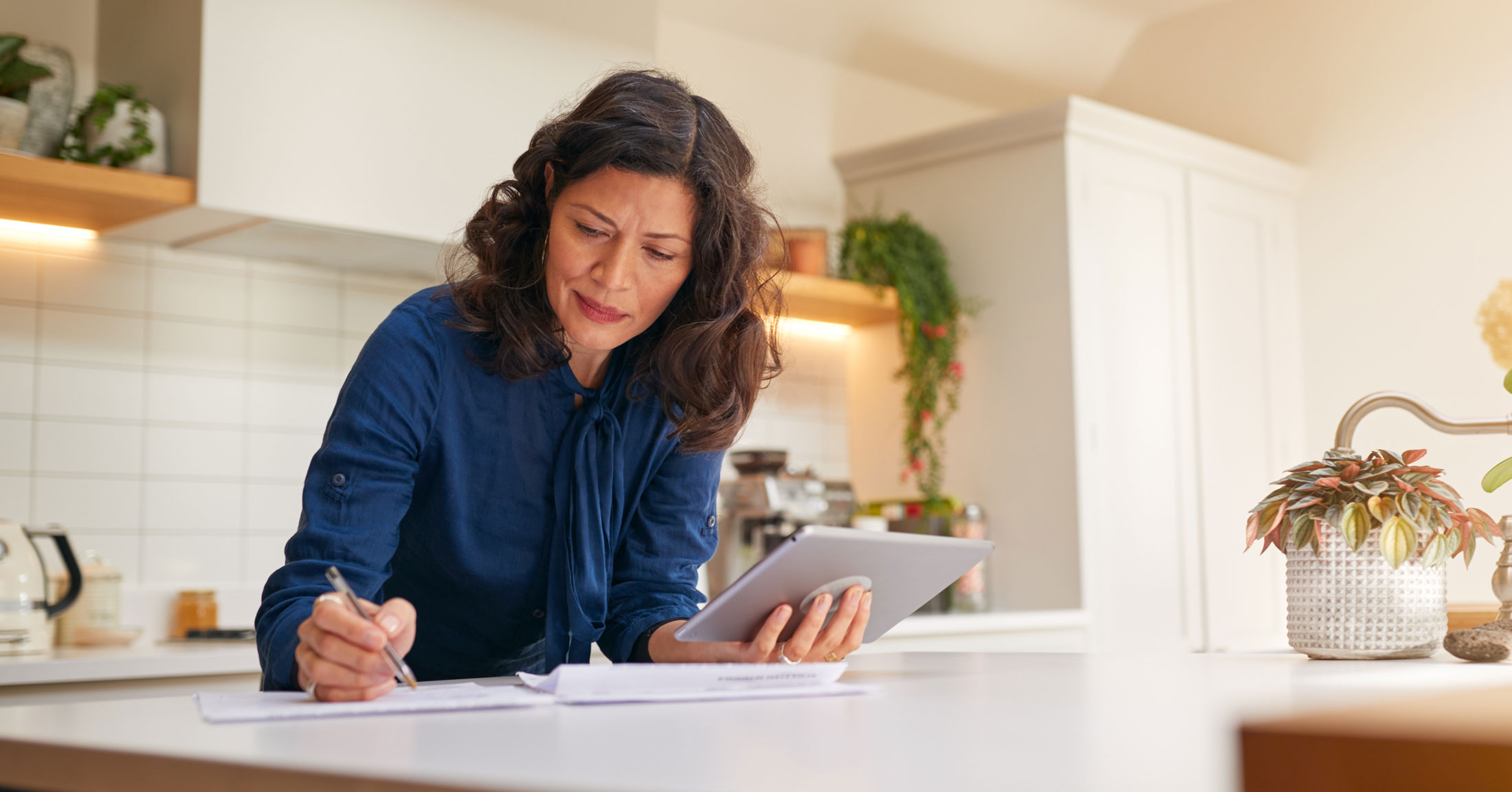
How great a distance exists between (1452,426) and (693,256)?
90 centimetres

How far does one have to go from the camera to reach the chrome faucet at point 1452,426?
1422mm

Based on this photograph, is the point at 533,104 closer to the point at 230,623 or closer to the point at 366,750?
the point at 230,623

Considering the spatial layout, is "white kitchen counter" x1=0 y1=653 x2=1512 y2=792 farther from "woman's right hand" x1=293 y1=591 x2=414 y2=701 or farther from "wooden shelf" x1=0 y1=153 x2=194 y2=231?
"wooden shelf" x1=0 y1=153 x2=194 y2=231

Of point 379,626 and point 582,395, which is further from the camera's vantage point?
point 582,395

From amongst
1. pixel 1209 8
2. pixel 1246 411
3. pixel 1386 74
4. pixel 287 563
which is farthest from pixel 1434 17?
pixel 287 563

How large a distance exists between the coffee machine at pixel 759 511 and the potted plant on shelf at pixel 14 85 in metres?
1.67

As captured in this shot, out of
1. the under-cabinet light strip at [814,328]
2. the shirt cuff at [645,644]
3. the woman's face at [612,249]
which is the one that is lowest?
the shirt cuff at [645,644]

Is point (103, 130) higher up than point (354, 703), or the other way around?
point (103, 130)

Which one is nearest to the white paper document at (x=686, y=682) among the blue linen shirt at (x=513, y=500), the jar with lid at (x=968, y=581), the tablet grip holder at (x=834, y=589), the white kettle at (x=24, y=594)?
the tablet grip holder at (x=834, y=589)

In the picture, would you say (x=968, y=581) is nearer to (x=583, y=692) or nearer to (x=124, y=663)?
(x=124, y=663)

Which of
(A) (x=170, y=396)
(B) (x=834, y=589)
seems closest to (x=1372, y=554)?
(B) (x=834, y=589)

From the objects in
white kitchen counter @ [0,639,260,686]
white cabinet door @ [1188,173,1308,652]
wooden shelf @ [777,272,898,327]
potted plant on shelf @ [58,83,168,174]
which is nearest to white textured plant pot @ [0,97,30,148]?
potted plant on shelf @ [58,83,168,174]

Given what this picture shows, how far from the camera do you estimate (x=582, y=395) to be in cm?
142

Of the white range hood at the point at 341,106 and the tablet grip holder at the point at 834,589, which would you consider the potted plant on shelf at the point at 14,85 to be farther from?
the tablet grip holder at the point at 834,589
